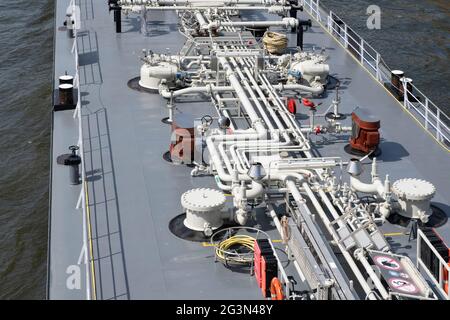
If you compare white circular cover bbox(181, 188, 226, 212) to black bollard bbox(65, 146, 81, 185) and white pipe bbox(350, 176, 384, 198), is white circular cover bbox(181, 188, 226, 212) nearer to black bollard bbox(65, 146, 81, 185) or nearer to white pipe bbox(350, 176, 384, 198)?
white pipe bbox(350, 176, 384, 198)

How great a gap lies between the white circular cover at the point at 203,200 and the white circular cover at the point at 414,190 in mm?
4792

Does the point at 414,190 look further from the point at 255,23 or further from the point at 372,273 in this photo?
the point at 255,23

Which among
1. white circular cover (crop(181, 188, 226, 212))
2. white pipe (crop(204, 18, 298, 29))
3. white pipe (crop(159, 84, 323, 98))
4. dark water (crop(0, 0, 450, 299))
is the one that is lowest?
dark water (crop(0, 0, 450, 299))

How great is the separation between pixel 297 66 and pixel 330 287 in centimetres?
1565

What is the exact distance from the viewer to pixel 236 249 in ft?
71.6

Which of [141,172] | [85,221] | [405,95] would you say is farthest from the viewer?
[405,95]

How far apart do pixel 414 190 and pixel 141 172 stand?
8329 millimetres

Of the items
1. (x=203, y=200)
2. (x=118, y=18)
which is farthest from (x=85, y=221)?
(x=118, y=18)

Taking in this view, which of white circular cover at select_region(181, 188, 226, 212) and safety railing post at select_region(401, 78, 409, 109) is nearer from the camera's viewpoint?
white circular cover at select_region(181, 188, 226, 212)

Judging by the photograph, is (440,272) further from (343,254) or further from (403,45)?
(403,45)

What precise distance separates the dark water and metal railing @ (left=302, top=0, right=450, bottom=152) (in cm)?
530

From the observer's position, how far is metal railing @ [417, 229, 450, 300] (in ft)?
63.6

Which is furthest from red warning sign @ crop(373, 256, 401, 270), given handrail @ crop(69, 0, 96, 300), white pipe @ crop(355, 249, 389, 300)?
handrail @ crop(69, 0, 96, 300)

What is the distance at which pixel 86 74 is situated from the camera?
3481cm
